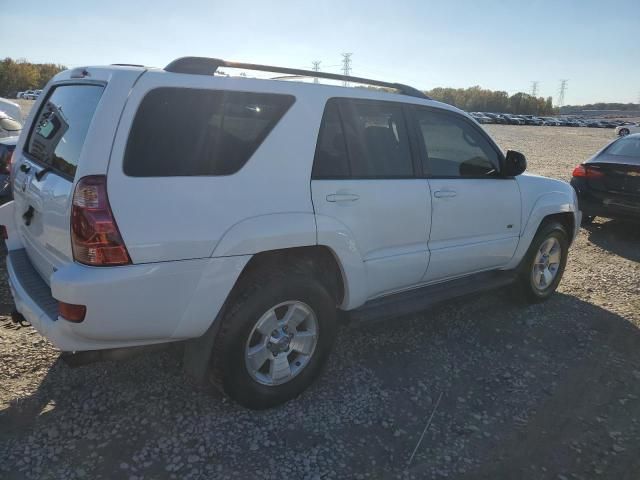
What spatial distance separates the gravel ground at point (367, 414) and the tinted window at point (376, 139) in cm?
111

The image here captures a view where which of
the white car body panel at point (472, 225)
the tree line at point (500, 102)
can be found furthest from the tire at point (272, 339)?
the tree line at point (500, 102)

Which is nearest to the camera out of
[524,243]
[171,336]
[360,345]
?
[171,336]

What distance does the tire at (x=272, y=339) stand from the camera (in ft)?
8.85

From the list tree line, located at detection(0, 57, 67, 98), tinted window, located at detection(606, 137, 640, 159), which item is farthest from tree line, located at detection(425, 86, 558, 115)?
tinted window, located at detection(606, 137, 640, 159)

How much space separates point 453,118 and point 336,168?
1375mm

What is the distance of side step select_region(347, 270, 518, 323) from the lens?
335cm

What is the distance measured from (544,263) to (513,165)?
1.29 m

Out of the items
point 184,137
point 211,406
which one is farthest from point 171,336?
point 184,137

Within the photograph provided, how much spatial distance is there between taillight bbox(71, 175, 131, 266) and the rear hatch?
6 centimetres

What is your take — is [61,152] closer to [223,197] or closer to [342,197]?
[223,197]

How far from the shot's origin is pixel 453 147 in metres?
3.88

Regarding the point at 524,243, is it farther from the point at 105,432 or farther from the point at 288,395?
the point at 105,432

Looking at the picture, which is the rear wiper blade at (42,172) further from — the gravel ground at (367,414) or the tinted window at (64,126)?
the gravel ground at (367,414)

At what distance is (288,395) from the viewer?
3025mm
